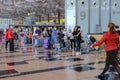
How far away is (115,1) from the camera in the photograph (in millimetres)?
29234

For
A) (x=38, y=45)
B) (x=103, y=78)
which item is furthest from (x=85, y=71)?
(x=38, y=45)

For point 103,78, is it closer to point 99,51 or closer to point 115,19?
point 99,51

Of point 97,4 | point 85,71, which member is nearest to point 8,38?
point 85,71

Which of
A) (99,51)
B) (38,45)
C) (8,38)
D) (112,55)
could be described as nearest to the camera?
(112,55)

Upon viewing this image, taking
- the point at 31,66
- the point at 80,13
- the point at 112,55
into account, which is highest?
the point at 80,13

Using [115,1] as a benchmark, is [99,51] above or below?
below

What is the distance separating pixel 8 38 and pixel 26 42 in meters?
7.79

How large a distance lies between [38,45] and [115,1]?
9.64 metres

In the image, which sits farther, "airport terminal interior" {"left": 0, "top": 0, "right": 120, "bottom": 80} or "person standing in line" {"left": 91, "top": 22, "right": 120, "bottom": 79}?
"airport terminal interior" {"left": 0, "top": 0, "right": 120, "bottom": 80}

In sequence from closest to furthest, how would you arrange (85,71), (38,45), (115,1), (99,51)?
(85,71) → (99,51) → (38,45) → (115,1)

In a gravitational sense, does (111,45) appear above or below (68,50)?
above

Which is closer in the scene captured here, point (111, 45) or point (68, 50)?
point (111, 45)

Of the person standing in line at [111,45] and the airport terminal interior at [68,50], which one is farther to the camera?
the airport terminal interior at [68,50]

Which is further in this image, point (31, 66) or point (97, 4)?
point (97, 4)
